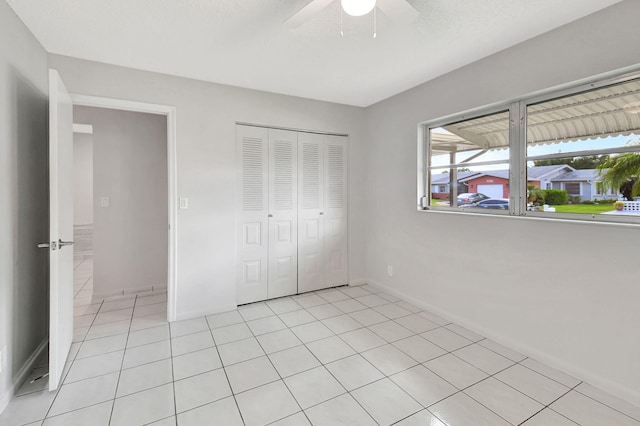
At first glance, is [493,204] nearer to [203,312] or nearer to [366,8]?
[366,8]

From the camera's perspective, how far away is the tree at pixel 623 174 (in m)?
1.87

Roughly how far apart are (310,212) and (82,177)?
7.48 m

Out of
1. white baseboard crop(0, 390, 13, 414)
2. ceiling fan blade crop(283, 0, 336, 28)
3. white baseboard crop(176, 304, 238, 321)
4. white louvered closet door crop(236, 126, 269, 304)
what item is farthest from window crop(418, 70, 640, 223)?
white baseboard crop(0, 390, 13, 414)

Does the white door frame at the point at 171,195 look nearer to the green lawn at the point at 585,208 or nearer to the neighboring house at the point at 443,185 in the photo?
the neighboring house at the point at 443,185

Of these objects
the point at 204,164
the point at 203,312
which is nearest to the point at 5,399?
the point at 203,312

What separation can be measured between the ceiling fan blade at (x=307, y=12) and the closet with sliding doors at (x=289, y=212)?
178 cm

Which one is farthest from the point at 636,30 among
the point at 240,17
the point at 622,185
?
the point at 240,17

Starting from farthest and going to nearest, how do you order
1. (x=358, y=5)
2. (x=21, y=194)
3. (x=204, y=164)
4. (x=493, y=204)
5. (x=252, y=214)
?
(x=252, y=214), (x=204, y=164), (x=493, y=204), (x=21, y=194), (x=358, y=5)

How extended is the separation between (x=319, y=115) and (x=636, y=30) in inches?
108

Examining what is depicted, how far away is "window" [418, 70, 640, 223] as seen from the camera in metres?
1.92

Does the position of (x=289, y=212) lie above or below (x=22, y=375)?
above

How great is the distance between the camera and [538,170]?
236 cm

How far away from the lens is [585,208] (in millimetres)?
2104

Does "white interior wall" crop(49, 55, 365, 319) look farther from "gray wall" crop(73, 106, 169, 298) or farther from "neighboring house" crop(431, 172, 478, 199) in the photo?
"neighboring house" crop(431, 172, 478, 199)
